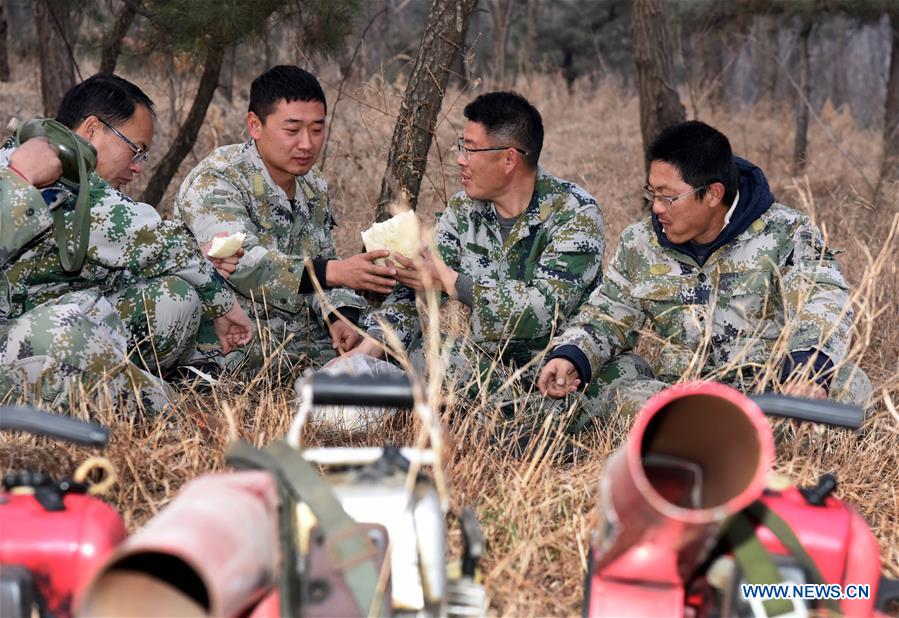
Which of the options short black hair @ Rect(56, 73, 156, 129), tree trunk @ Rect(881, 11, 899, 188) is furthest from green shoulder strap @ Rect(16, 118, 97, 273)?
tree trunk @ Rect(881, 11, 899, 188)

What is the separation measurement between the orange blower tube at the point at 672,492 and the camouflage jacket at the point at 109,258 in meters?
2.39

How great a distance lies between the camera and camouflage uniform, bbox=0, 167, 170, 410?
124 inches

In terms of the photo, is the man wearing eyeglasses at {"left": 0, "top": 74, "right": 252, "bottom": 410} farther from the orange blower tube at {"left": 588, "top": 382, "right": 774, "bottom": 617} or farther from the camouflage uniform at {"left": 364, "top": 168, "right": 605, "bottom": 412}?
the orange blower tube at {"left": 588, "top": 382, "right": 774, "bottom": 617}

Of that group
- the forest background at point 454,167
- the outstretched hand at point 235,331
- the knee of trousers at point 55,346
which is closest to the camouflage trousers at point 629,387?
the forest background at point 454,167

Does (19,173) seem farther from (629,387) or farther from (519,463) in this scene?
(629,387)

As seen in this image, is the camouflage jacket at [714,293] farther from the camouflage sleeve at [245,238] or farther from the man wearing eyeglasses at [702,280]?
the camouflage sleeve at [245,238]

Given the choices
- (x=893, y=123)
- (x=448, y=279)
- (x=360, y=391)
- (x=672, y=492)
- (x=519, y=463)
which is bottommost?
(x=519, y=463)

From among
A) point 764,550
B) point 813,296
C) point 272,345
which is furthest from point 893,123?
point 764,550

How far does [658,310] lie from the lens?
4.01m

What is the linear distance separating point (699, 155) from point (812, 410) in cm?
177

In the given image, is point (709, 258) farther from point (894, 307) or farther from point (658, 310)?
point (894, 307)

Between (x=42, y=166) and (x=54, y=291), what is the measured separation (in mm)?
658

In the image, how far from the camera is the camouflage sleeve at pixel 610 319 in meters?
3.83

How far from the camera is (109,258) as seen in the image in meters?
3.72
